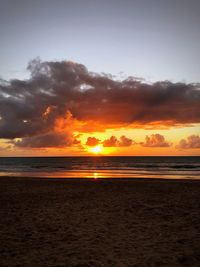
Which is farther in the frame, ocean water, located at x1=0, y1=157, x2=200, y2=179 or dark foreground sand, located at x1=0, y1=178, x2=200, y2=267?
ocean water, located at x1=0, y1=157, x2=200, y2=179

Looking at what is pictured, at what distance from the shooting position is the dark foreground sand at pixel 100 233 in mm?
7227

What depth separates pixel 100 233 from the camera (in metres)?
9.52

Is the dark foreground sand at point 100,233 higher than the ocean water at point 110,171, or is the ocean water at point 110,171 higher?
the dark foreground sand at point 100,233

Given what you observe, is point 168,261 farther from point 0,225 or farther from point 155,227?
point 0,225

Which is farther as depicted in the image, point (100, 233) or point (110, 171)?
point (110, 171)

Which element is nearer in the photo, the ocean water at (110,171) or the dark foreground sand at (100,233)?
the dark foreground sand at (100,233)

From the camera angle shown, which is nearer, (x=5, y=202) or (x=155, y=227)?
(x=155, y=227)

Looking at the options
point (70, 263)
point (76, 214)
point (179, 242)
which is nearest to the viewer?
point (70, 263)

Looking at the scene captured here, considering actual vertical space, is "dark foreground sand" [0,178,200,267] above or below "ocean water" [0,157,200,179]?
above

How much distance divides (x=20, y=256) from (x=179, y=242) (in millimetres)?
4425

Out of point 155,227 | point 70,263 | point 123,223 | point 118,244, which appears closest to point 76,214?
point 123,223

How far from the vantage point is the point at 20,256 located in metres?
7.44

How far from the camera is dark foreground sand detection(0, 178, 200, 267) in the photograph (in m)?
7.23

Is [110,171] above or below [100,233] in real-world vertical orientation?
below
